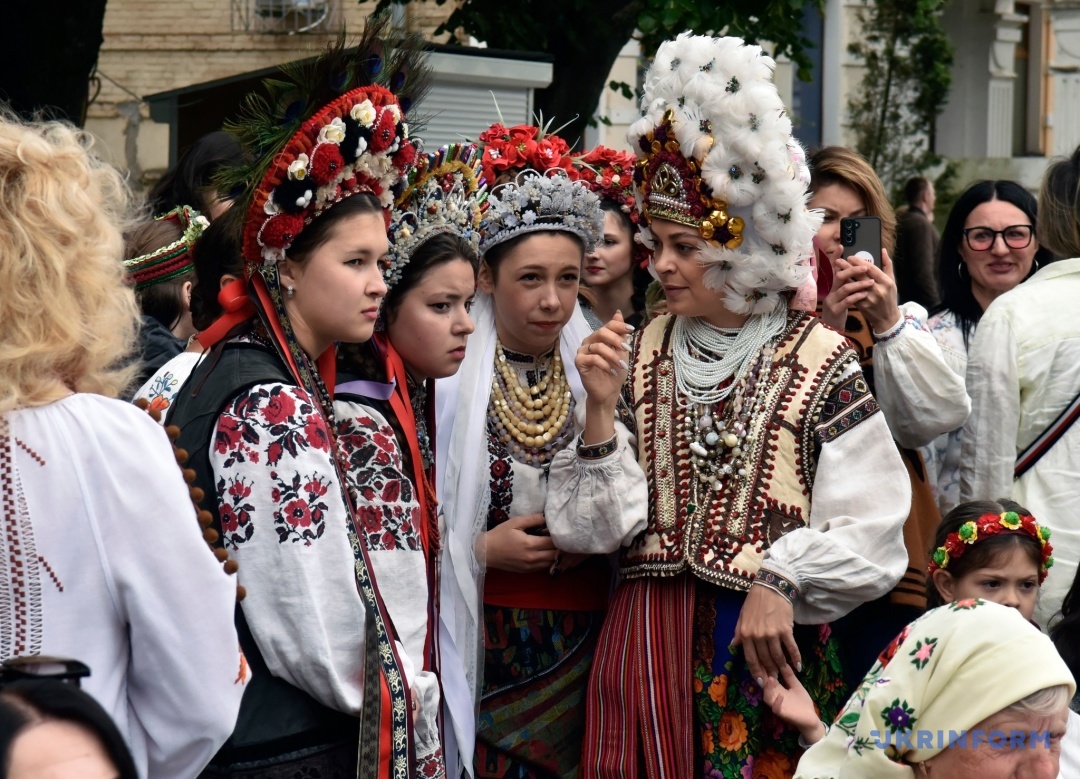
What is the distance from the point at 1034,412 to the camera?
4.03 metres

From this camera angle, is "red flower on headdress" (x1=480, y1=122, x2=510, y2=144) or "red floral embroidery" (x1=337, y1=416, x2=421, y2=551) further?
"red flower on headdress" (x1=480, y1=122, x2=510, y2=144)

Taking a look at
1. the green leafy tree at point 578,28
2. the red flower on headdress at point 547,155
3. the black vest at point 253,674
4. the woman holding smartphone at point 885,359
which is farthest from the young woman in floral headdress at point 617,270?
the green leafy tree at point 578,28

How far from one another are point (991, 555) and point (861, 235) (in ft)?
2.92

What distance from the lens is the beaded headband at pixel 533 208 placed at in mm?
3701

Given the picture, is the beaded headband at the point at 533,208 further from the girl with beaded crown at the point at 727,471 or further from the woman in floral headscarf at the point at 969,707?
the woman in floral headscarf at the point at 969,707

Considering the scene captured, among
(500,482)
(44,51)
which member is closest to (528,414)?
(500,482)

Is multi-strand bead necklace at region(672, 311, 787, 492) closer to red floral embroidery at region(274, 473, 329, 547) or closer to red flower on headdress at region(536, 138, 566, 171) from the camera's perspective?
red flower on headdress at region(536, 138, 566, 171)

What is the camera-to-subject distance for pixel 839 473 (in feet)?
10.7

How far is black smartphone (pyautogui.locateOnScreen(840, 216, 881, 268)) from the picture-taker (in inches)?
153

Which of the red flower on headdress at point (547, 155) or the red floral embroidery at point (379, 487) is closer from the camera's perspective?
the red floral embroidery at point (379, 487)

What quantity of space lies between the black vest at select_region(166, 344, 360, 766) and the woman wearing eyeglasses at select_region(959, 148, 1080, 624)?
6.81 feet

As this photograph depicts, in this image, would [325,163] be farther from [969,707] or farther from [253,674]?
[969,707]

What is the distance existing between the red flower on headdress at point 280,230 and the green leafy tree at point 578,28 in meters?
5.69

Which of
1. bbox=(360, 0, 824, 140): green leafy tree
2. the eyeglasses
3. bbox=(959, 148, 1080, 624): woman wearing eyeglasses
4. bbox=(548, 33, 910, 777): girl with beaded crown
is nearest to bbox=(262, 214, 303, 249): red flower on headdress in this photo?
bbox=(548, 33, 910, 777): girl with beaded crown
